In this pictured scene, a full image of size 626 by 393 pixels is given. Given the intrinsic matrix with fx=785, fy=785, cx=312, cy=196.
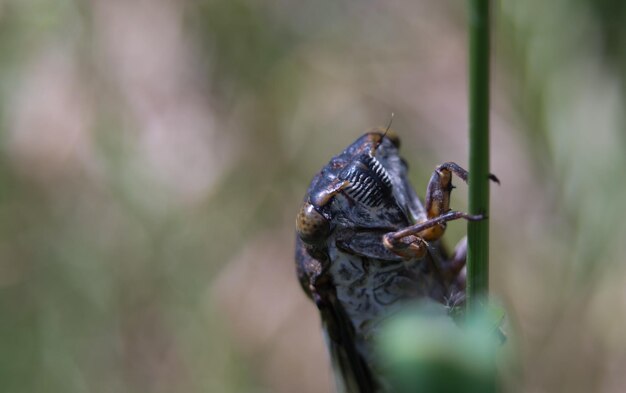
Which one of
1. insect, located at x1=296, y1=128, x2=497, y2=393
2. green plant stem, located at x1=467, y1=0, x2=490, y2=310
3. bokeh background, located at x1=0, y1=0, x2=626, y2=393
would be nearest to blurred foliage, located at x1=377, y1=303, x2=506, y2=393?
green plant stem, located at x1=467, y1=0, x2=490, y2=310

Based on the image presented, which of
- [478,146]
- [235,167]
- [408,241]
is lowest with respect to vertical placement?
[478,146]

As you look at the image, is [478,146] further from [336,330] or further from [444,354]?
[336,330]

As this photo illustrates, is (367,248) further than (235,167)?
No

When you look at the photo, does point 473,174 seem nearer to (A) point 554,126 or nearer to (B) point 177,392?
(A) point 554,126

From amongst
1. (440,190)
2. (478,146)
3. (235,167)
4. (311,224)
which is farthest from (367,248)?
(235,167)

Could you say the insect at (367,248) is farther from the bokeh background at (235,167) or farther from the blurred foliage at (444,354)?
the bokeh background at (235,167)

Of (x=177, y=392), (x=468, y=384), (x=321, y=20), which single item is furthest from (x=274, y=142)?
(x=468, y=384)
